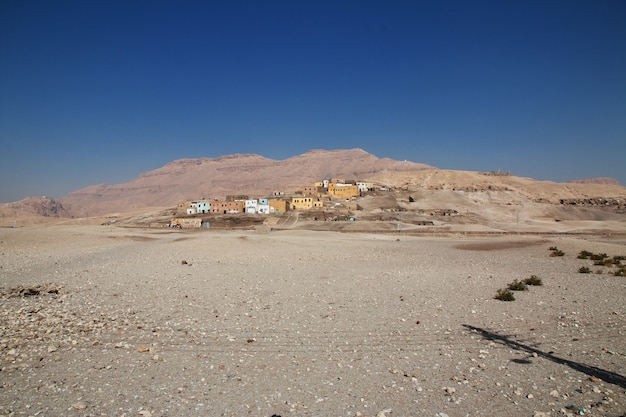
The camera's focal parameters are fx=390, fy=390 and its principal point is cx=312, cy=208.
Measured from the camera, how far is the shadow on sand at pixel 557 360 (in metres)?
6.24

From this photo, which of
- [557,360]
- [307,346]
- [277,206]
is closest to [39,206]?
[277,206]

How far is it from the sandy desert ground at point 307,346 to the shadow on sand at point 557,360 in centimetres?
4

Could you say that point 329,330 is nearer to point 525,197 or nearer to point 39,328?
point 39,328

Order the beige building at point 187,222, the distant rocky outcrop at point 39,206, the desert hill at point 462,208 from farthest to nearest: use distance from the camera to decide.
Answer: the distant rocky outcrop at point 39,206 < the desert hill at point 462,208 < the beige building at point 187,222

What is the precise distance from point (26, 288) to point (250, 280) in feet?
24.4

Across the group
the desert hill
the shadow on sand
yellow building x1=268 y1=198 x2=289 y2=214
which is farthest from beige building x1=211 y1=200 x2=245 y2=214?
the shadow on sand

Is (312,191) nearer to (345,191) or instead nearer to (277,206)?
(345,191)

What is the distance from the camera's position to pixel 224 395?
575 cm

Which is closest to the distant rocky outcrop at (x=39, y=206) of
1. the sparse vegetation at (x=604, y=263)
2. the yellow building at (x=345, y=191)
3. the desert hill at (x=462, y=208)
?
the desert hill at (x=462, y=208)

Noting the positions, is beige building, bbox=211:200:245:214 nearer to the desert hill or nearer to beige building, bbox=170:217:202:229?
the desert hill

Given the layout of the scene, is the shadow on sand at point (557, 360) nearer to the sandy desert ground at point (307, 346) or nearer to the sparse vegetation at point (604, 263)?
the sandy desert ground at point (307, 346)

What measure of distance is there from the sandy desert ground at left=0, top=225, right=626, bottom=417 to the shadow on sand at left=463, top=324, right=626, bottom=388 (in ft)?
0.13

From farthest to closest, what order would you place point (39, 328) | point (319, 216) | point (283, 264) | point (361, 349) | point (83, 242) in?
point (319, 216) → point (83, 242) → point (283, 264) → point (39, 328) → point (361, 349)

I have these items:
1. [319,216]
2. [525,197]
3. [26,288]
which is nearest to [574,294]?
[26,288]
